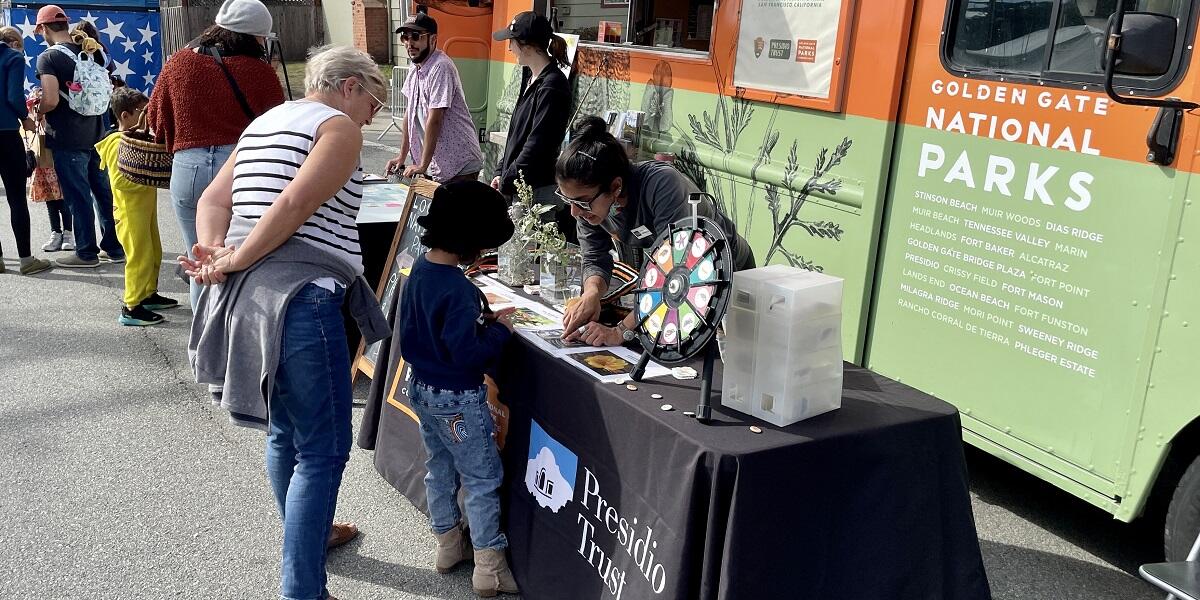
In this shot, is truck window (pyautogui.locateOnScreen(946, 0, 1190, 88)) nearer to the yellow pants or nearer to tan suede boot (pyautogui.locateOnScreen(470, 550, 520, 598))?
tan suede boot (pyautogui.locateOnScreen(470, 550, 520, 598))

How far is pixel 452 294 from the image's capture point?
9.03 feet

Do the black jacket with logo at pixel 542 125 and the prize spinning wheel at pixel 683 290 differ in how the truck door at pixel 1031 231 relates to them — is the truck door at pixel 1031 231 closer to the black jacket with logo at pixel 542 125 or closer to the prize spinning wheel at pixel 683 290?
the prize spinning wheel at pixel 683 290

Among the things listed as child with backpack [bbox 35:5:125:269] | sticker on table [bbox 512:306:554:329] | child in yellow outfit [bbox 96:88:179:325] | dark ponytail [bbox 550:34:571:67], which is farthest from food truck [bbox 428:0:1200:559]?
child with backpack [bbox 35:5:125:269]

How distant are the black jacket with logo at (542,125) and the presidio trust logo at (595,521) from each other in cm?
231

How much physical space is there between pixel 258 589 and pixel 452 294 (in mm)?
1220

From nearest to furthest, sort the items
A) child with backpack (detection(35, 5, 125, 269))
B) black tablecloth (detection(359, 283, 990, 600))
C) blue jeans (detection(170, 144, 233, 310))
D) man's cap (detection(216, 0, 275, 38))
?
1. black tablecloth (detection(359, 283, 990, 600))
2. man's cap (detection(216, 0, 275, 38))
3. blue jeans (detection(170, 144, 233, 310))
4. child with backpack (detection(35, 5, 125, 269))

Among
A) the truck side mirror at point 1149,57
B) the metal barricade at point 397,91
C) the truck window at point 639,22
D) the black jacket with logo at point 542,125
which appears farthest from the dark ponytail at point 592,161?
the metal barricade at point 397,91

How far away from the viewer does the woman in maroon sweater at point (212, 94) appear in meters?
4.04

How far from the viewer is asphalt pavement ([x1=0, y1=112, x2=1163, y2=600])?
314 cm

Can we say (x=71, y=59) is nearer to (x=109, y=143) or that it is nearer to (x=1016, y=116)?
(x=109, y=143)

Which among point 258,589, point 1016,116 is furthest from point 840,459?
point 258,589

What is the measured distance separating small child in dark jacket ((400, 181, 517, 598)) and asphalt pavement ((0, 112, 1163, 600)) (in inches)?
10.6

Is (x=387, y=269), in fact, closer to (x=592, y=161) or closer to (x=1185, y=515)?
(x=592, y=161)

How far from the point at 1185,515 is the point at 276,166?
9.69ft
